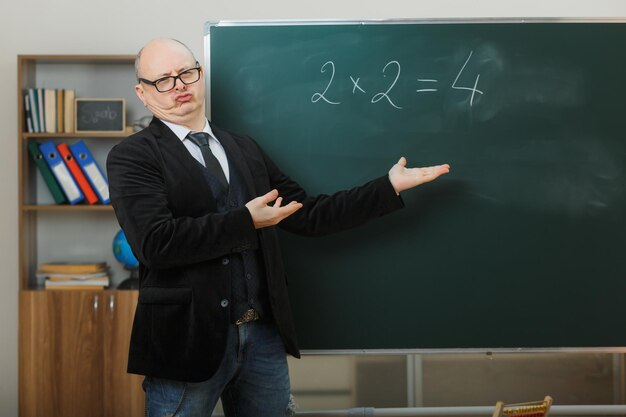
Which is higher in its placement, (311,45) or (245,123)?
(311,45)

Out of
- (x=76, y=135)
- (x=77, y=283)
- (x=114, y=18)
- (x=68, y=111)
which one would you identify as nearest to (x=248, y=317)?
(x=77, y=283)

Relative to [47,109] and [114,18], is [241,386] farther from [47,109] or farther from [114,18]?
[114,18]

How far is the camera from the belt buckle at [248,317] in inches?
76.3

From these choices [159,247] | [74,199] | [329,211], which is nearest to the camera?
[159,247]

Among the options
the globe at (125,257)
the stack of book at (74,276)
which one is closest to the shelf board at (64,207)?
the globe at (125,257)

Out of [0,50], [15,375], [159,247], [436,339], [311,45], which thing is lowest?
[15,375]

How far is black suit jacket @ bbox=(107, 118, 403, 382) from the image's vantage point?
71.8 inches

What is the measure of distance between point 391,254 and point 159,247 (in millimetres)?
829

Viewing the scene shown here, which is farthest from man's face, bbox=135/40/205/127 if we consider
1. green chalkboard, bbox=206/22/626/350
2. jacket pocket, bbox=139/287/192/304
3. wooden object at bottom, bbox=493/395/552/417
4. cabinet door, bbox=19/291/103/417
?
cabinet door, bbox=19/291/103/417

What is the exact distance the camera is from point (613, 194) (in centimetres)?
238

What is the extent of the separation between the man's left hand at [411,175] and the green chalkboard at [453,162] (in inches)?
5.5

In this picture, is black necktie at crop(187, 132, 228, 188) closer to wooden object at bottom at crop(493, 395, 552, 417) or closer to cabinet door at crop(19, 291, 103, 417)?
wooden object at bottom at crop(493, 395, 552, 417)

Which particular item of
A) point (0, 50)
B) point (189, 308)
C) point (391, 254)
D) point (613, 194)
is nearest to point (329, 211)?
point (391, 254)

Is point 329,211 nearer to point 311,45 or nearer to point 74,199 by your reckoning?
point 311,45
